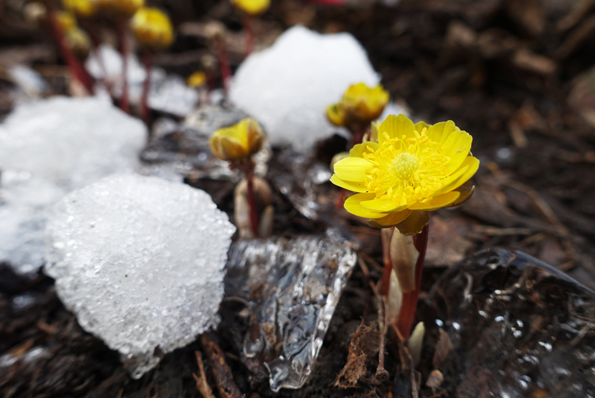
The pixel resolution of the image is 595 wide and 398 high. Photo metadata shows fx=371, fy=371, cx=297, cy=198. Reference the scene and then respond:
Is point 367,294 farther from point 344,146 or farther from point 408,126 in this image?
point 344,146

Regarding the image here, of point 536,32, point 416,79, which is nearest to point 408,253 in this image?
point 416,79

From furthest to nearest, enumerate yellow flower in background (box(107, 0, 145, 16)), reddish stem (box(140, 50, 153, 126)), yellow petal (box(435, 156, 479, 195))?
1. reddish stem (box(140, 50, 153, 126))
2. yellow flower in background (box(107, 0, 145, 16))
3. yellow petal (box(435, 156, 479, 195))

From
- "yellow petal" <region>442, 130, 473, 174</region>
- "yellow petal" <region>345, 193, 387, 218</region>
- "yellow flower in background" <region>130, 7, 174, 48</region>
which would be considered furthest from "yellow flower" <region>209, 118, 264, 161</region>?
"yellow flower in background" <region>130, 7, 174, 48</region>

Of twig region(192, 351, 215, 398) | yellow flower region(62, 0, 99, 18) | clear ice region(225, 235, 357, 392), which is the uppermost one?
yellow flower region(62, 0, 99, 18)

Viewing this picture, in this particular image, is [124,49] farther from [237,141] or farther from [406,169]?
[406,169]

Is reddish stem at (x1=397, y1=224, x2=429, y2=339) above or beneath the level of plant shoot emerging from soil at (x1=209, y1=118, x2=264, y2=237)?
beneath

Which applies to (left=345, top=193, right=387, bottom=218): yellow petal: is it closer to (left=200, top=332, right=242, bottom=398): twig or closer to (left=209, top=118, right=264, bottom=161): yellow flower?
(left=209, top=118, right=264, bottom=161): yellow flower

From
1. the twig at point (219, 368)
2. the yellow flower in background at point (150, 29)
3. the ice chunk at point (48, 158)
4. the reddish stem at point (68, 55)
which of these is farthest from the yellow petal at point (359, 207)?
the reddish stem at point (68, 55)

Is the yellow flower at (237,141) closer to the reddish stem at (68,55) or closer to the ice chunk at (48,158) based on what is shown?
the ice chunk at (48,158)
